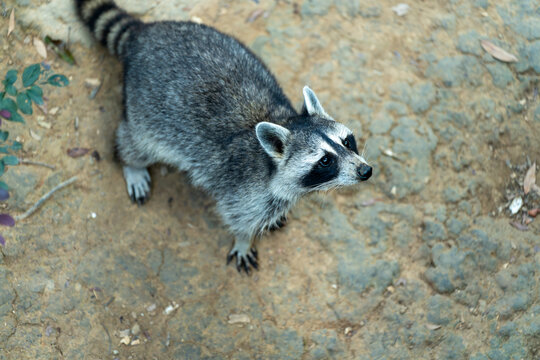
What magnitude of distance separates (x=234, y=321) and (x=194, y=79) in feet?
7.43

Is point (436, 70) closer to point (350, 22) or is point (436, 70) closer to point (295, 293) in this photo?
point (350, 22)

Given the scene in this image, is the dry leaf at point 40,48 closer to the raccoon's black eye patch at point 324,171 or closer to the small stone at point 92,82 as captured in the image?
the small stone at point 92,82

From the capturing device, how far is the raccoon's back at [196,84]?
14.4 feet

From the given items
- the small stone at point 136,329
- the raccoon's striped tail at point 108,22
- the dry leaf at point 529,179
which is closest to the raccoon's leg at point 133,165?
the raccoon's striped tail at point 108,22

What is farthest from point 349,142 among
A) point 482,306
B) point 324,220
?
point 482,306

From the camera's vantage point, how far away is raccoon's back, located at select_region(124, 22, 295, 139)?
4.39m

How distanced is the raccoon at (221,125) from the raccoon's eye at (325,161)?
24 millimetres

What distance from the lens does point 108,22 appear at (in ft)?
16.3

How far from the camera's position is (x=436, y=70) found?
5.40 meters

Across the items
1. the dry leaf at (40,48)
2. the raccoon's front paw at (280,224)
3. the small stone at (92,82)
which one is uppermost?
the dry leaf at (40,48)

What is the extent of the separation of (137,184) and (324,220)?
193cm

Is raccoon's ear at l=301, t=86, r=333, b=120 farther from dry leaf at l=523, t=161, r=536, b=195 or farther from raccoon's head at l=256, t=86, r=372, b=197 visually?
dry leaf at l=523, t=161, r=536, b=195

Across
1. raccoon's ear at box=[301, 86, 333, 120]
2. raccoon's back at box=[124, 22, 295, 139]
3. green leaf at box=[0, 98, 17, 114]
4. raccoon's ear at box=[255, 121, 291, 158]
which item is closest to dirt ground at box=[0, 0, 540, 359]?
raccoon's back at box=[124, 22, 295, 139]

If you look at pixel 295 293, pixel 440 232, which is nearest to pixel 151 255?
pixel 295 293
